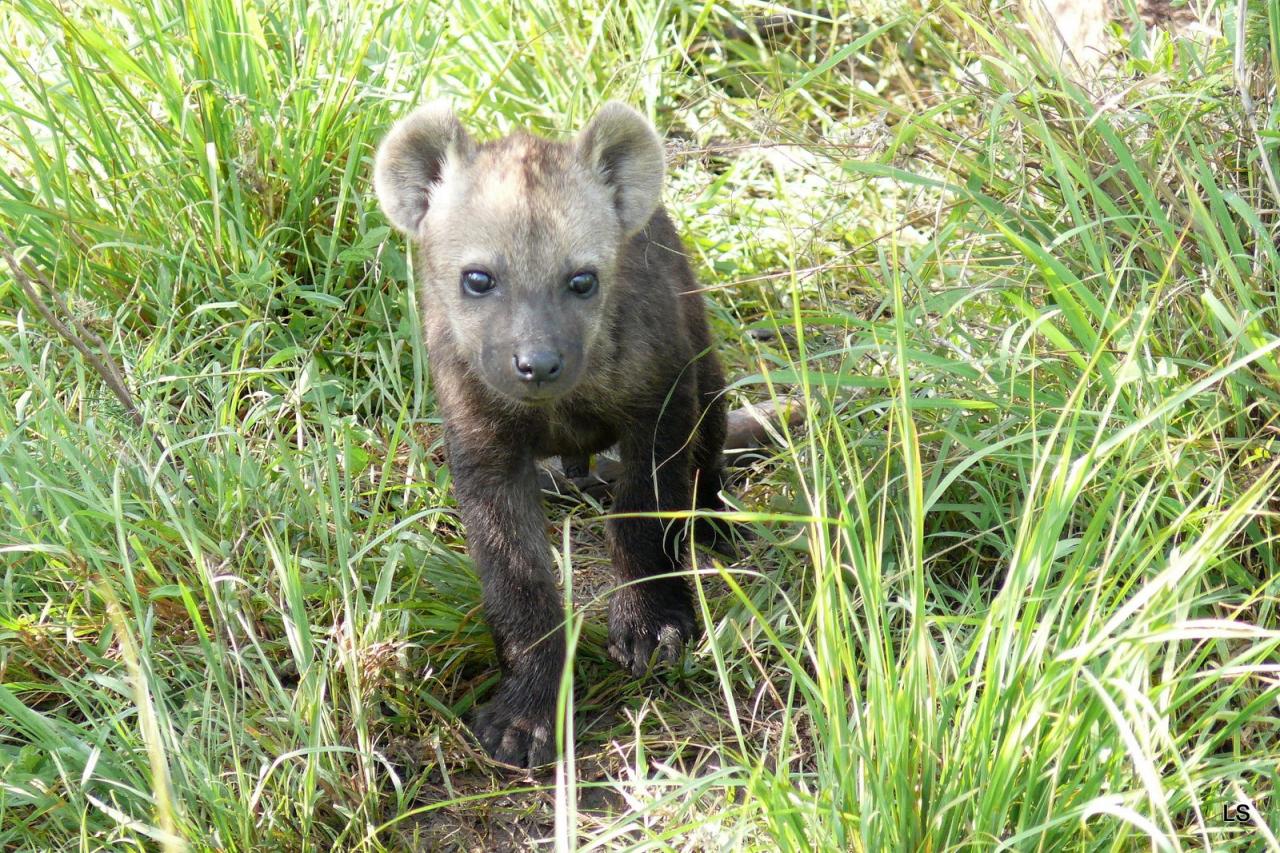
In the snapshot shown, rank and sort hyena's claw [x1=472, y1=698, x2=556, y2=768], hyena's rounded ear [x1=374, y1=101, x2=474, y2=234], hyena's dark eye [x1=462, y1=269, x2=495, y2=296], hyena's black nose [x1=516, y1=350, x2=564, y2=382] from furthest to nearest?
hyena's rounded ear [x1=374, y1=101, x2=474, y2=234] → hyena's dark eye [x1=462, y1=269, x2=495, y2=296] → hyena's claw [x1=472, y1=698, x2=556, y2=768] → hyena's black nose [x1=516, y1=350, x2=564, y2=382]

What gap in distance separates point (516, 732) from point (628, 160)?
1772mm

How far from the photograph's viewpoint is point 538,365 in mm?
3748

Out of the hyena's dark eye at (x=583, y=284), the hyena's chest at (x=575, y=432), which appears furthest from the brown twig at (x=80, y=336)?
the hyena's dark eye at (x=583, y=284)

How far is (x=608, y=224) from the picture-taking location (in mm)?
4301

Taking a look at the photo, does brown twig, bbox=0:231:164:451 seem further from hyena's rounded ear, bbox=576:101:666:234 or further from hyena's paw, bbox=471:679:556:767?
hyena's rounded ear, bbox=576:101:666:234

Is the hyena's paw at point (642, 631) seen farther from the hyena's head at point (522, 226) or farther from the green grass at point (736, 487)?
the hyena's head at point (522, 226)

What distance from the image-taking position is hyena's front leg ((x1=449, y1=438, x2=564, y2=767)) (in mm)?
3918

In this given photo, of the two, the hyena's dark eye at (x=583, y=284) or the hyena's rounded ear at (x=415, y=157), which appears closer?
the hyena's dark eye at (x=583, y=284)

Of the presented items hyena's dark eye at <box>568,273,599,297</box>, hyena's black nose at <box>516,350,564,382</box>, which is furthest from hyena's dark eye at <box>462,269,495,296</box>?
hyena's black nose at <box>516,350,564,382</box>

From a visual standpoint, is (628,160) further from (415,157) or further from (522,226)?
(415,157)

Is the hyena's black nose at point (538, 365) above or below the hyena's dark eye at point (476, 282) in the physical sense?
below

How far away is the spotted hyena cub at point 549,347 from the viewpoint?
13.1 ft

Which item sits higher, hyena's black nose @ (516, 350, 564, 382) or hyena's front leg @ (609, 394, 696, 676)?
hyena's black nose @ (516, 350, 564, 382)

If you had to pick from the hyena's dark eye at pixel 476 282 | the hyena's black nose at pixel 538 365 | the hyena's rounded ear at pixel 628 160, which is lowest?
the hyena's black nose at pixel 538 365
